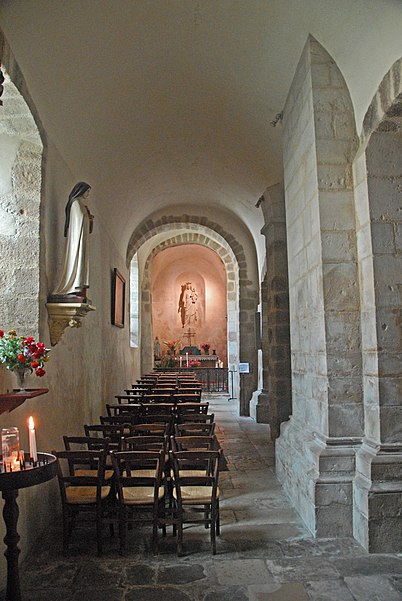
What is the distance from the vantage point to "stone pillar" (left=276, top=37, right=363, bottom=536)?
14.0 ft

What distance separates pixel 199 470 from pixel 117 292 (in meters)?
5.43

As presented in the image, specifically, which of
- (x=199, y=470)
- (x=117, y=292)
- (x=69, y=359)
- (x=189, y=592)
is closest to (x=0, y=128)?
(x=69, y=359)

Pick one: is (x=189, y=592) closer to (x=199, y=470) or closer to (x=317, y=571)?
(x=317, y=571)

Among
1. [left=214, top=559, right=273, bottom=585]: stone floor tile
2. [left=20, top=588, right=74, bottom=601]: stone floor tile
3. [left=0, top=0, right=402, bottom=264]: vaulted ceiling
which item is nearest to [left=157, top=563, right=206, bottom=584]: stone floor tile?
[left=214, top=559, right=273, bottom=585]: stone floor tile

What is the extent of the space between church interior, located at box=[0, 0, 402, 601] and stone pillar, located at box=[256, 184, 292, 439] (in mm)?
1018

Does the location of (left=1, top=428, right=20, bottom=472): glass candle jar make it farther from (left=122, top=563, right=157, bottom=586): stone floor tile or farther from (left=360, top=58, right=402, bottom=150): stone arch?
(left=360, top=58, right=402, bottom=150): stone arch

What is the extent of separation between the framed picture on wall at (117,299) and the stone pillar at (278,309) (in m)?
2.75

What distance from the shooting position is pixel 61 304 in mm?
4812

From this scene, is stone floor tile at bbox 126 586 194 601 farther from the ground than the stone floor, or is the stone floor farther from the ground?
the stone floor

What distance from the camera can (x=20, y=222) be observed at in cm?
468

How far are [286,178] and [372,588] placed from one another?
13.2ft

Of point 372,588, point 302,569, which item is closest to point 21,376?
point 302,569

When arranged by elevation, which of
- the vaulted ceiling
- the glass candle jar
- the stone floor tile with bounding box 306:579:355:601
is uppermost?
the vaulted ceiling

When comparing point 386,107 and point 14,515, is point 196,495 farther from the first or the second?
point 386,107
